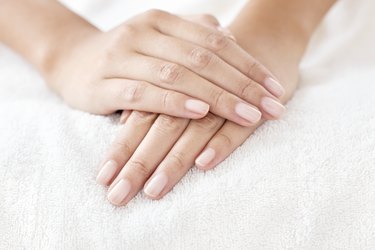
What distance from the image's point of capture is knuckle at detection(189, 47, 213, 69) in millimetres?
995

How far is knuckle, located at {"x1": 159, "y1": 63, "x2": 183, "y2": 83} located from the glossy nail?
0.47 feet

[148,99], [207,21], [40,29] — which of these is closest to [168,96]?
[148,99]

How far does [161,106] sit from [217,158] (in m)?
0.13

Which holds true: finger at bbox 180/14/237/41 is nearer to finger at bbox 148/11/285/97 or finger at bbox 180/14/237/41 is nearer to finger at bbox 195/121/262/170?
finger at bbox 148/11/285/97

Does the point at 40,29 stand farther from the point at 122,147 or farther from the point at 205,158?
the point at 205,158

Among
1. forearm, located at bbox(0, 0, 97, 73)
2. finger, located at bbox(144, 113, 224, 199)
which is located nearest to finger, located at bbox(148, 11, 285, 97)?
finger, located at bbox(144, 113, 224, 199)

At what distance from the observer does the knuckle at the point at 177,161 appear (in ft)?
2.92

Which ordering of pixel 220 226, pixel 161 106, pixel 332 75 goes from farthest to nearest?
1. pixel 332 75
2. pixel 161 106
3. pixel 220 226

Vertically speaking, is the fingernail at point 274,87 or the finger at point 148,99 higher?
the fingernail at point 274,87

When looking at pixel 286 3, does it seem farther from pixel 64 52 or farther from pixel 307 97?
pixel 64 52

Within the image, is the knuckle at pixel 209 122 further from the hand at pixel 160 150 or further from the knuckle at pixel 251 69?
the knuckle at pixel 251 69


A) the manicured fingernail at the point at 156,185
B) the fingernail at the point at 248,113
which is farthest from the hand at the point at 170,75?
the manicured fingernail at the point at 156,185

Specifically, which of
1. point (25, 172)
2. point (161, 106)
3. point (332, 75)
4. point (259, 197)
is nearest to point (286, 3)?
point (332, 75)

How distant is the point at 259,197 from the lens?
2.69 feet
